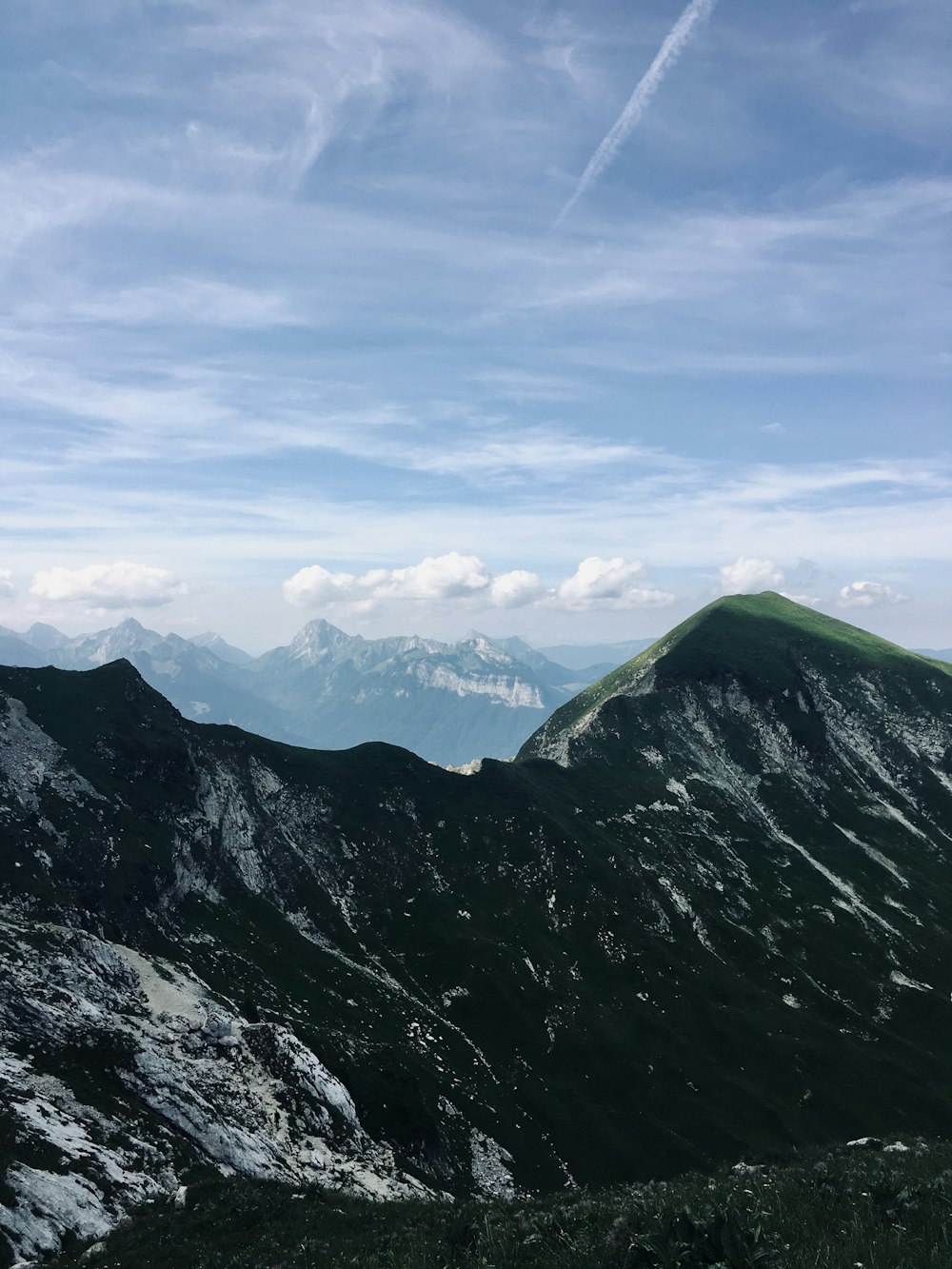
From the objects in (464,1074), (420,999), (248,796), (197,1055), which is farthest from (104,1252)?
(248,796)

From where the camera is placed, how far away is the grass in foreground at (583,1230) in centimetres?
1370

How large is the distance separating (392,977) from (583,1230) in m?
122

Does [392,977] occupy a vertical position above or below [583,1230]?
below

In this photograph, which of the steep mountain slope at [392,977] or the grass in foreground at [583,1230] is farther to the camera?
the steep mountain slope at [392,977]

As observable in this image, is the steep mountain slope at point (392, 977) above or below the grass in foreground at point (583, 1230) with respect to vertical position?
below

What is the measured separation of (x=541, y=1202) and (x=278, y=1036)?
49797 millimetres

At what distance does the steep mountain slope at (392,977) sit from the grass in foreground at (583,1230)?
9928 mm

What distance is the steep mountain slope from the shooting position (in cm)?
5841

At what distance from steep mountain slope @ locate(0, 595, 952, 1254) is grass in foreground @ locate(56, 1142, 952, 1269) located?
9928mm

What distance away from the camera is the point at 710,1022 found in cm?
13738

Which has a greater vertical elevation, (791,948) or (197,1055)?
(197,1055)

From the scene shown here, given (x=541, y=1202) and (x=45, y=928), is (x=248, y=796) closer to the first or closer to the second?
(x=45, y=928)

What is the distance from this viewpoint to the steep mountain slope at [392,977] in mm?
58406

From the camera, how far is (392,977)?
128250 millimetres
